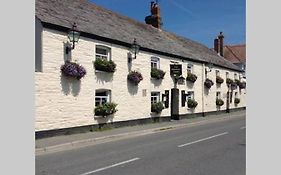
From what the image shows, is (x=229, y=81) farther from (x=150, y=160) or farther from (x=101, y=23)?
(x=150, y=160)

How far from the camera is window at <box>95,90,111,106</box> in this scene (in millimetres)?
16688

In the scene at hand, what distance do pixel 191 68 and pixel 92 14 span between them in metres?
10.2

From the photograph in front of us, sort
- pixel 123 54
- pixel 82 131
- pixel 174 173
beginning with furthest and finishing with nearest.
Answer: pixel 123 54, pixel 82 131, pixel 174 173

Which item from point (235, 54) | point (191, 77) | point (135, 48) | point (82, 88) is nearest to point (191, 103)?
point (191, 77)

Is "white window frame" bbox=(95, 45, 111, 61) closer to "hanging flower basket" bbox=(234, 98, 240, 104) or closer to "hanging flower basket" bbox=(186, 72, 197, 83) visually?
"hanging flower basket" bbox=(186, 72, 197, 83)

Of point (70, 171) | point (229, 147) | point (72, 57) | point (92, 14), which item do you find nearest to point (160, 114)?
point (92, 14)

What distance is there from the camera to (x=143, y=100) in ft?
65.8

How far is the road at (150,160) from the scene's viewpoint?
24.4ft

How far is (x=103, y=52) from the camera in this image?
17.2 meters

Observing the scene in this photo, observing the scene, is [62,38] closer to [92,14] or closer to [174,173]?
[92,14]

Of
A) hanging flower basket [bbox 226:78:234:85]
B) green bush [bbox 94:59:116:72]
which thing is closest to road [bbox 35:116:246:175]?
green bush [bbox 94:59:116:72]

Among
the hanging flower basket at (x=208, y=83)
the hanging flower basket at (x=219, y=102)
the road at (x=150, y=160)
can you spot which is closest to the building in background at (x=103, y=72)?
the hanging flower basket at (x=208, y=83)

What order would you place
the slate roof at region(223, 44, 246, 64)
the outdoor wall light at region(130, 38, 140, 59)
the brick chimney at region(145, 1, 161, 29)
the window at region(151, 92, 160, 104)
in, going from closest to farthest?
the outdoor wall light at region(130, 38, 140, 59), the window at region(151, 92, 160, 104), the brick chimney at region(145, 1, 161, 29), the slate roof at region(223, 44, 246, 64)

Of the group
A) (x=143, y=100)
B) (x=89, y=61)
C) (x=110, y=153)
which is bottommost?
(x=110, y=153)
